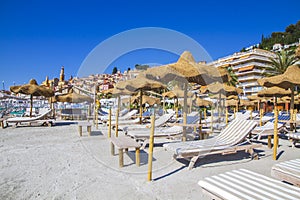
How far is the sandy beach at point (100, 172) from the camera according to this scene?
2.66m

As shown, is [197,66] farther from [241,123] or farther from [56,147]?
[56,147]

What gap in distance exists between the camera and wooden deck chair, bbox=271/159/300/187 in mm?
2385

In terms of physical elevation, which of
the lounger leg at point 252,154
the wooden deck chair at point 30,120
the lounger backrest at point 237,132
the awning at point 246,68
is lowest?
the lounger leg at point 252,154

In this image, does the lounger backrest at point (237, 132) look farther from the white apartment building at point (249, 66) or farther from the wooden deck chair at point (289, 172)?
the white apartment building at point (249, 66)

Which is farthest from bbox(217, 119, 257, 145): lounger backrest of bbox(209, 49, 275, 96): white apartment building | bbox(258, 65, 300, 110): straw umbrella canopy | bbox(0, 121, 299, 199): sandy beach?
bbox(209, 49, 275, 96): white apartment building

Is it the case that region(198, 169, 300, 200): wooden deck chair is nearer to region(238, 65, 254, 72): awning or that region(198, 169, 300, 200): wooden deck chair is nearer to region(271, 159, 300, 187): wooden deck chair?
region(271, 159, 300, 187): wooden deck chair

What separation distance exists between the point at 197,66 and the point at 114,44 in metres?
2.99

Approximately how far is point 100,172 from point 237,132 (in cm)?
307

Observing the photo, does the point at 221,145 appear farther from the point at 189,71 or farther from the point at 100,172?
the point at 100,172

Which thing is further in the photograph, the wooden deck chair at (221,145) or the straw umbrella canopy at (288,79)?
the straw umbrella canopy at (288,79)

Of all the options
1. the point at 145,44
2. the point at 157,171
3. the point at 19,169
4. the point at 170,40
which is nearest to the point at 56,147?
the point at 19,169

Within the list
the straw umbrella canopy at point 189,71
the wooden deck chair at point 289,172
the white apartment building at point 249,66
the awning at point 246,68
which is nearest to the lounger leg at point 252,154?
the wooden deck chair at point 289,172

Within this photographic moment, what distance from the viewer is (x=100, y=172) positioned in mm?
3430

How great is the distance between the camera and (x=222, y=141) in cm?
434
